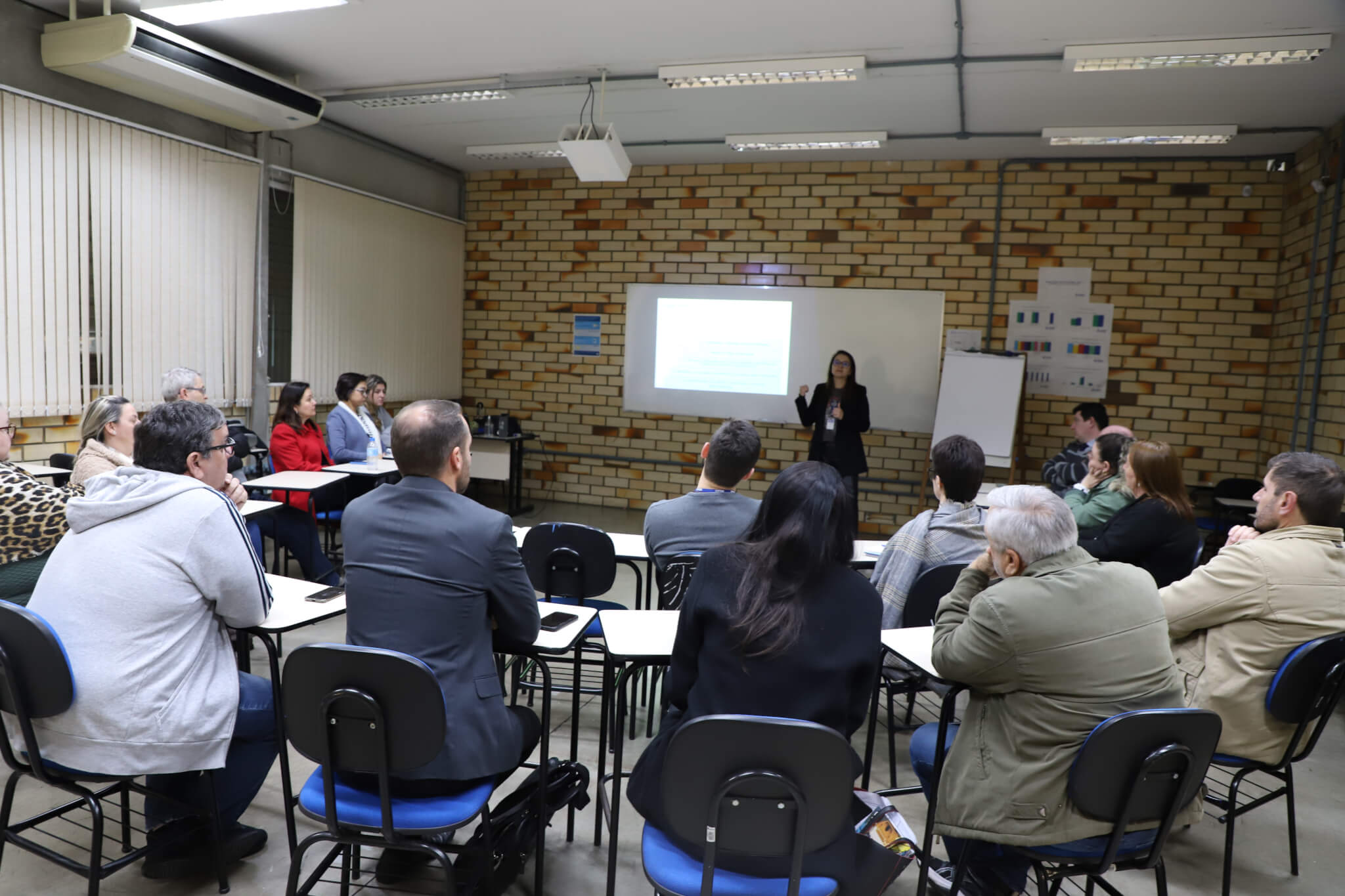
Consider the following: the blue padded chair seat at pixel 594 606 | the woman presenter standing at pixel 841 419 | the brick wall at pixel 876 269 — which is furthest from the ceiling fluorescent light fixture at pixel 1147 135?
the blue padded chair seat at pixel 594 606

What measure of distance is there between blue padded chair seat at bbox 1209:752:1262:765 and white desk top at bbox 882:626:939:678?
791 millimetres

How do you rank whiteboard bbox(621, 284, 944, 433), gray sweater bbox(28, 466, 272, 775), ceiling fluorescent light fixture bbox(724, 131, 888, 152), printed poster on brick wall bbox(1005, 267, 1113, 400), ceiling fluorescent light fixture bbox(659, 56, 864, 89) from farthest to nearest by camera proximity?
whiteboard bbox(621, 284, 944, 433)
printed poster on brick wall bbox(1005, 267, 1113, 400)
ceiling fluorescent light fixture bbox(724, 131, 888, 152)
ceiling fluorescent light fixture bbox(659, 56, 864, 89)
gray sweater bbox(28, 466, 272, 775)

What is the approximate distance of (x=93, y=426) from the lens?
3.07 m

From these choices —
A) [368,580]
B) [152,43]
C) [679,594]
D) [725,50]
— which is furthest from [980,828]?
[152,43]

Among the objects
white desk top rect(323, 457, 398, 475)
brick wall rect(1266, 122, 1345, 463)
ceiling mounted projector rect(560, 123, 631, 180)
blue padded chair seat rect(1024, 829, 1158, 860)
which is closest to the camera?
blue padded chair seat rect(1024, 829, 1158, 860)

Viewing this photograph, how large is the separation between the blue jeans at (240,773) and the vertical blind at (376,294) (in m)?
4.12

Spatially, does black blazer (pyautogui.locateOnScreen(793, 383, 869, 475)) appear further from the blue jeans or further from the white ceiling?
the blue jeans

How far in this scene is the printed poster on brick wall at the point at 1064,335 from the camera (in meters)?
6.28

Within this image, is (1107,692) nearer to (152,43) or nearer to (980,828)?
(980,828)

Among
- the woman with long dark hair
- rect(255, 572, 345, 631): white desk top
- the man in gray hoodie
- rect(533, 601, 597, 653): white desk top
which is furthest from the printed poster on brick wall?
the man in gray hoodie

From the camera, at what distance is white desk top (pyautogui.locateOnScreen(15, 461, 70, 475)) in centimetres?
394

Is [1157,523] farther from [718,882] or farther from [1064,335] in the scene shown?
[1064,335]

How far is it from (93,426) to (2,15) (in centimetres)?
240

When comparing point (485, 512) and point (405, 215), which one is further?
point (405, 215)
